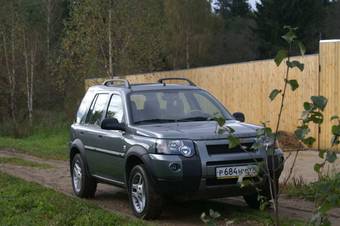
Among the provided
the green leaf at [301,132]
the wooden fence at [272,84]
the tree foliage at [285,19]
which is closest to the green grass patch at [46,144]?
the wooden fence at [272,84]

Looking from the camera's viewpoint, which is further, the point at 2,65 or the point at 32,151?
the point at 2,65

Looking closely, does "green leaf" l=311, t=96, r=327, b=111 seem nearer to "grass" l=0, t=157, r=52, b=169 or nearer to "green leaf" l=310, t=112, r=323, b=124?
"green leaf" l=310, t=112, r=323, b=124

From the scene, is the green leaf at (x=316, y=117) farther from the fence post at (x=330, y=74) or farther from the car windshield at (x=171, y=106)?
the fence post at (x=330, y=74)

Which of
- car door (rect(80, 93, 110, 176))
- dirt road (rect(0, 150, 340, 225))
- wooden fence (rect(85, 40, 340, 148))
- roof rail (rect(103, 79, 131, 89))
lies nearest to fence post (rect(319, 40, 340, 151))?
wooden fence (rect(85, 40, 340, 148))

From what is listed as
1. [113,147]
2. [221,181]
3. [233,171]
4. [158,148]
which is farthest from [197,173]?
[113,147]

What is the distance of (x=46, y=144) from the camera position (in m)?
24.5

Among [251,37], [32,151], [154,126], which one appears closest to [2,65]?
[32,151]

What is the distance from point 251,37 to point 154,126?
189ft

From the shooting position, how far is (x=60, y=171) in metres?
15.4

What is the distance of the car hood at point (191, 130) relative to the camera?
26.7ft

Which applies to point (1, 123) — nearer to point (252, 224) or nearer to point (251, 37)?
point (252, 224)

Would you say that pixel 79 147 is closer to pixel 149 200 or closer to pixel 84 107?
pixel 84 107

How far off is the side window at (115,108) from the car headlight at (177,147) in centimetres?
142

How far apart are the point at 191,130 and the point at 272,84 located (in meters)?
11.5
